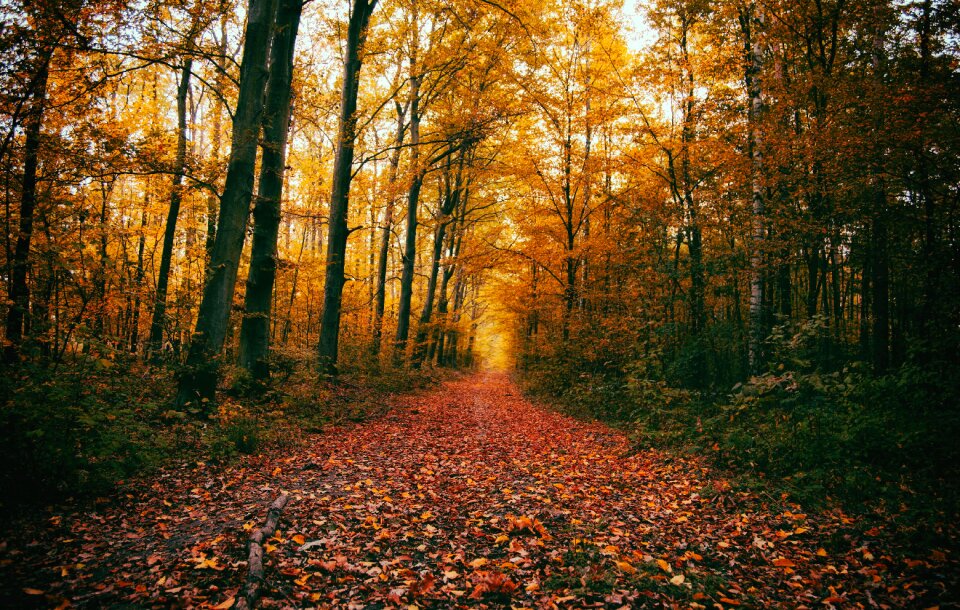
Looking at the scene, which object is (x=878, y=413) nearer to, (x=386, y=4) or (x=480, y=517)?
(x=480, y=517)

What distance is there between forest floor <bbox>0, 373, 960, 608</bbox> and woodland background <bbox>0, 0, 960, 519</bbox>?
66 centimetres

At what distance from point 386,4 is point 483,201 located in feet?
29.6

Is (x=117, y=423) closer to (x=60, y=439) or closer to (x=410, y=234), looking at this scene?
(x=60, y=439)

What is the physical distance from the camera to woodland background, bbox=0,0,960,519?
5426 mm

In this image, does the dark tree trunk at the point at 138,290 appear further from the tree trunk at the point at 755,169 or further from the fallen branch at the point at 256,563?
the tree trunk at the point at 755,169

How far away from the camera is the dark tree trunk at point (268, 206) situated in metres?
8.50

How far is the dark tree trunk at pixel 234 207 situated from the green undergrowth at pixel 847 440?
25.2 feet

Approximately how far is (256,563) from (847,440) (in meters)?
6.75

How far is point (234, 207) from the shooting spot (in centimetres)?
735

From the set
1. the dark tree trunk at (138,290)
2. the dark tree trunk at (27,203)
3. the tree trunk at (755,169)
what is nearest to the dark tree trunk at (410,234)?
the dark tree trunk at (138,290)

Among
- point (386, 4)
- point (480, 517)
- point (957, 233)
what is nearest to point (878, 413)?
point (957, 233)

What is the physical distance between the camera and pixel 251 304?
28.9ft

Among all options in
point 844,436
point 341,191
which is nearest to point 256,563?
point 844,436

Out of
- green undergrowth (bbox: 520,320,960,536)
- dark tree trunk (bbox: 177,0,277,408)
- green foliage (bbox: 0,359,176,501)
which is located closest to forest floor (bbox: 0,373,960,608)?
green foliage (bbox: 0,359,176,501)
